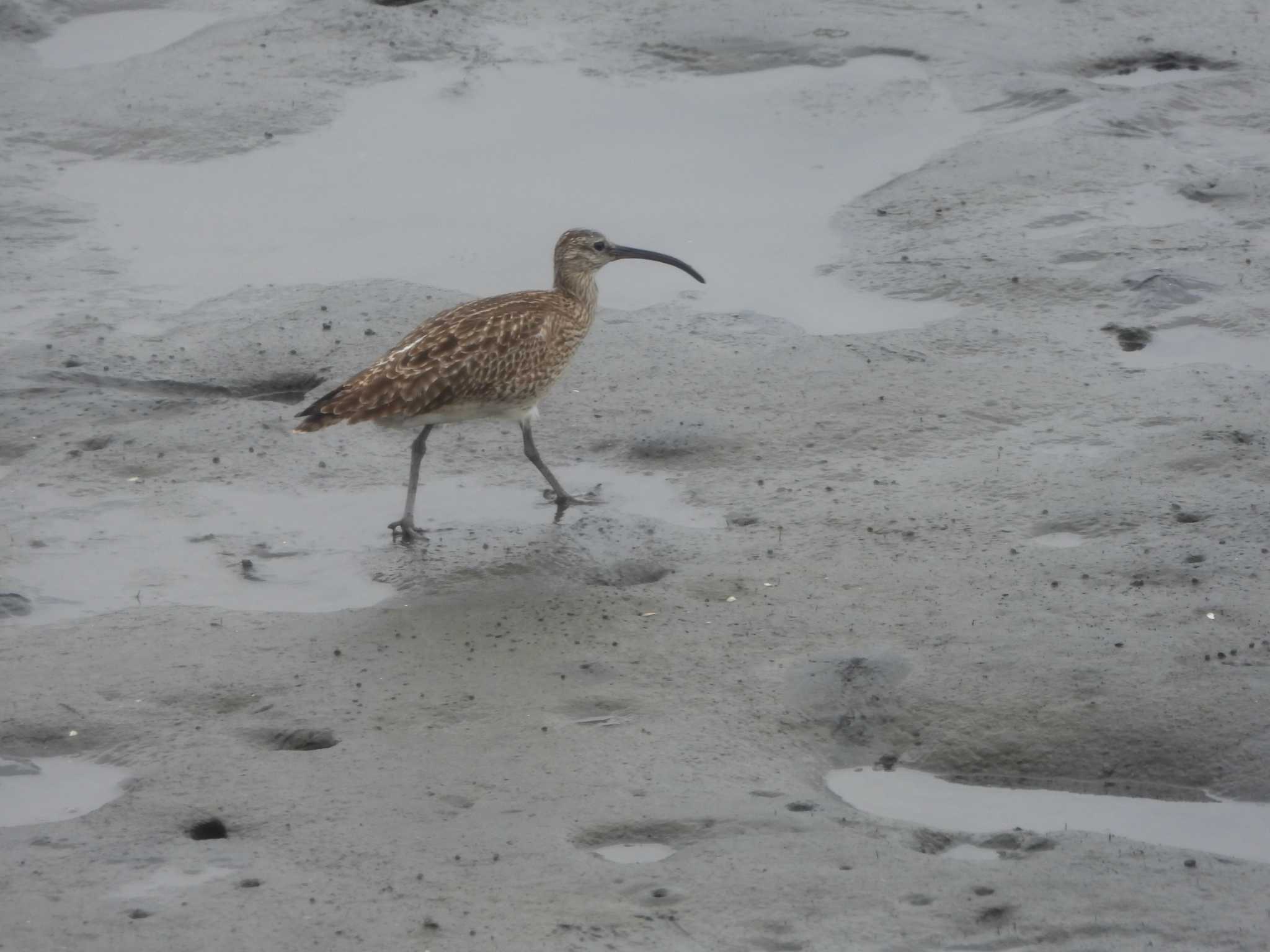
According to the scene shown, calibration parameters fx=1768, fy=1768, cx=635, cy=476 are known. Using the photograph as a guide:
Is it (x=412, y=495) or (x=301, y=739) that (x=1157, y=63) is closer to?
(x=412, y=495)

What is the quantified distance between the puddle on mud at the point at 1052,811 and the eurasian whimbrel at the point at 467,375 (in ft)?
8.91

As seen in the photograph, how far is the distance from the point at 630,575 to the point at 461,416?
4.19ft

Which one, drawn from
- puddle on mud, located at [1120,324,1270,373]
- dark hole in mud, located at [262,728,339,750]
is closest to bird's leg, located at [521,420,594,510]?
dark hole in mud, located at [262,728,339,750]

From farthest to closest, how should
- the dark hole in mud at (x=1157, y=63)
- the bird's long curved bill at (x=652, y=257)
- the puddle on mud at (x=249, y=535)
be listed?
the dark hole in mud at (x=1157, y=63) → the bird's long curved bill at (x=652, y=257) → the puddle on mud at (x=249, y=535)

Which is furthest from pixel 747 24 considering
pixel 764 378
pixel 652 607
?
pixel 652 607

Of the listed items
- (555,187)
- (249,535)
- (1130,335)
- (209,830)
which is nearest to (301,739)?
(209,830)

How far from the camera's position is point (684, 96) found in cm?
1388

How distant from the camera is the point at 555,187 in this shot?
1268 cm

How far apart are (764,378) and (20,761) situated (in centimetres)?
471

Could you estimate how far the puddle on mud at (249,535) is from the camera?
778 cm

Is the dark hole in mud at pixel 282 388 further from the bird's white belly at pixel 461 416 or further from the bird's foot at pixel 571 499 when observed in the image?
the bird's foot at pixel 571 499

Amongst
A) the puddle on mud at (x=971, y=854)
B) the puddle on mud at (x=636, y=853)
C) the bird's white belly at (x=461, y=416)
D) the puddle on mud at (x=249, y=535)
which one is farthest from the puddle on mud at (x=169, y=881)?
the bird's white belly at (x=461, y=416)

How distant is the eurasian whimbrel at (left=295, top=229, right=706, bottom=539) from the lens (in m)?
8.24

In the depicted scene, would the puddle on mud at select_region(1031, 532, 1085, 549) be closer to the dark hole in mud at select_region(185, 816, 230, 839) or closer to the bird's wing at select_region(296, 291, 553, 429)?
the bird's wing at select_region(296, 291, 553, 429)
